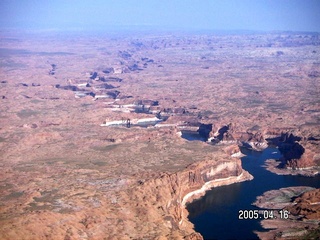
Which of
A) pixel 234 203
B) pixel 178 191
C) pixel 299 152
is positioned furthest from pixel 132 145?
pixel 299 152

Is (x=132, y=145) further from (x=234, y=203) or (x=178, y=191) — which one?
(x=234, y=203)

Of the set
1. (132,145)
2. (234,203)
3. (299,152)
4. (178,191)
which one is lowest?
(234,203)

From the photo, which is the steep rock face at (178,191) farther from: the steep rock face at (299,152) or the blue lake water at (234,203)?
the steep rock face at (299,152)

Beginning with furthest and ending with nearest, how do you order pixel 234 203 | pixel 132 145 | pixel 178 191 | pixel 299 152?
1. pixel 299 152
2. pixel 132 145
3. pixel 234 203
4. pixel 178 191

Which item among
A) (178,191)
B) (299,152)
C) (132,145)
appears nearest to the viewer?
(178,191)

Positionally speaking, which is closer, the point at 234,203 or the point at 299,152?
the point at 234,203

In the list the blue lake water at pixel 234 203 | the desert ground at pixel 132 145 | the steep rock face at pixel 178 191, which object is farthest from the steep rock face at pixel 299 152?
the steep rock face at pixel 178 191
